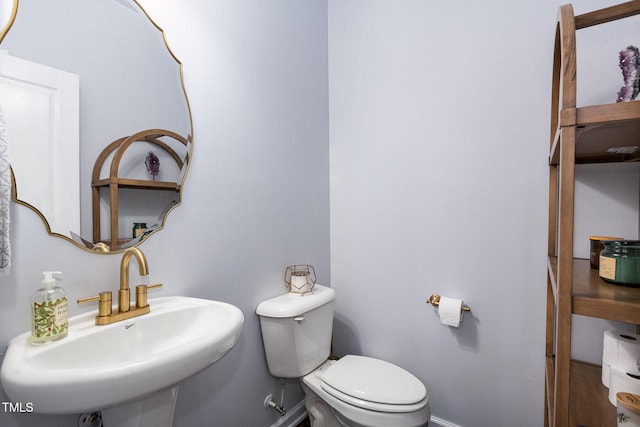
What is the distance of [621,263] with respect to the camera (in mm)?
663

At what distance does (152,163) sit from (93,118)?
205 mm

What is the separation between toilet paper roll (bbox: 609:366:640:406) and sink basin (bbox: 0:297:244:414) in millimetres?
905

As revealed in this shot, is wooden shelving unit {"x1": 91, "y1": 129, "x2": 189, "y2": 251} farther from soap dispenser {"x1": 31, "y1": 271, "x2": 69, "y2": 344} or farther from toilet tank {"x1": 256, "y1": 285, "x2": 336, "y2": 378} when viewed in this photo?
toilet tank {"x1": 256, "y1": 285, "x2": 336, "y2": 378}

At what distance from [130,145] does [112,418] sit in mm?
775

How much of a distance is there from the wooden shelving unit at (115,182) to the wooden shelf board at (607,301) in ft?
3.83

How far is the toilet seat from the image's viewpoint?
45.9 inches

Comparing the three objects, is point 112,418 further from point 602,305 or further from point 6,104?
point 602,305

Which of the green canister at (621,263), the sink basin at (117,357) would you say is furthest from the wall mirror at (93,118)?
the green canister at (621,263)

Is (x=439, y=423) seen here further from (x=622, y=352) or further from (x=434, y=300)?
(x=622, y=352)

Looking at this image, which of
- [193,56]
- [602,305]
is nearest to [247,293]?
[193,56]

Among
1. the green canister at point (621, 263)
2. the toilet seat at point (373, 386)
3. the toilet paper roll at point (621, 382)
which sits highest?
the green canister at point (621, 263)

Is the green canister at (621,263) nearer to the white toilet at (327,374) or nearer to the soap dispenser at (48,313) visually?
the white toilet at (327,374)

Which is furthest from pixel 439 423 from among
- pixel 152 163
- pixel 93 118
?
pixel 93 118

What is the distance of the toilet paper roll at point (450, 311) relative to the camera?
1.36 meters
